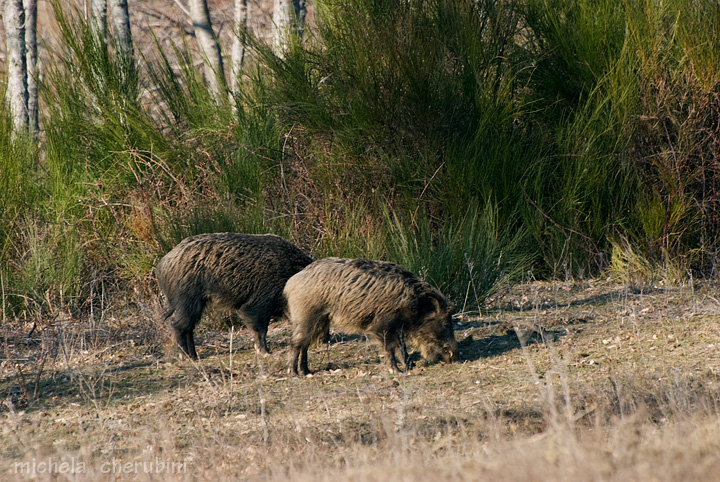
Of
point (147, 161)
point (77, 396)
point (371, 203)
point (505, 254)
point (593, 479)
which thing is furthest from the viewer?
point (147, 161)

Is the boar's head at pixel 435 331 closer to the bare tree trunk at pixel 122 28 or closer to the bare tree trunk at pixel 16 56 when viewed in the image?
the bare tree trunk at pixel 122 28

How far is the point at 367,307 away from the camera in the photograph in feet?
15.4

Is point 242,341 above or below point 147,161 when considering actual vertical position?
below

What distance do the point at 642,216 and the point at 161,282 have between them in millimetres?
4074

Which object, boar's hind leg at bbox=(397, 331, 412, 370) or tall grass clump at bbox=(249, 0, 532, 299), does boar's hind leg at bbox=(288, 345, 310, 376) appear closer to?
boar's hind leg at bbox=(397, 331, 412, 370)

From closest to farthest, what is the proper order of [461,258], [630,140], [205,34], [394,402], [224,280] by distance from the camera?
[394,402] < [224,280] < [461,258] < [630,140] < [205,34]

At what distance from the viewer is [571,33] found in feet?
23.5

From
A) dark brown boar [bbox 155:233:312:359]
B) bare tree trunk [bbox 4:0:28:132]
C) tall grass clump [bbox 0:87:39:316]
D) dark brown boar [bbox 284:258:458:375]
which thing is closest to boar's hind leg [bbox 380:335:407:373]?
dark brown boar [bbox 284:258:458:375]

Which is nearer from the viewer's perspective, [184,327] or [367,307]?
[367,307]

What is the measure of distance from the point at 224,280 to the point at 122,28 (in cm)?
551

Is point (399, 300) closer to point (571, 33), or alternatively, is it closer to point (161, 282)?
point (161, 282)

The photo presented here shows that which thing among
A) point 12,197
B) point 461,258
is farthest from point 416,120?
point 12,197

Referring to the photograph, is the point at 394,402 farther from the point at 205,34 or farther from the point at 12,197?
the point at 205,34

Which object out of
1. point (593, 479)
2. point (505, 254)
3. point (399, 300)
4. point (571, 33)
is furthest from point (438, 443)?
point (571, 33)
